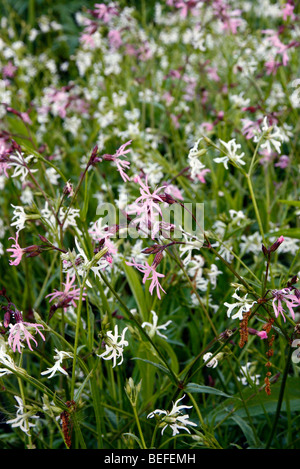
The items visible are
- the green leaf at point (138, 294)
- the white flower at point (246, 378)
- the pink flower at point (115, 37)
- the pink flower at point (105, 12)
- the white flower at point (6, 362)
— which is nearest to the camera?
the white flower at point (6, 362)

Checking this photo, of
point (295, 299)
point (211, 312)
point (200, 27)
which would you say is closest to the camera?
point (295, 299)

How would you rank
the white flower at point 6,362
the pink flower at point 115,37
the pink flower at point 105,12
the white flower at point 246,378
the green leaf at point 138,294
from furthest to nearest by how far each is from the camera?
1. the pink flower at point 115,37
2. the pink flower at point 105,12
3. the green leaf at point 138,294
4. the white flower at point 246,378
5. the white flower at point 6,362

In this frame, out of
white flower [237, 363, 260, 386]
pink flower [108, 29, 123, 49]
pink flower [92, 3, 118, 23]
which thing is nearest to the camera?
white flower [237, 363, 260, 386]

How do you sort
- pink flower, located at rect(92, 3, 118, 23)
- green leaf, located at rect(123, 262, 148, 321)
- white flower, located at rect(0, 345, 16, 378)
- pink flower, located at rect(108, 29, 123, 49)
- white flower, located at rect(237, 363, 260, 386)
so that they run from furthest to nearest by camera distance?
1. pink flower, located at rect(108, 29, 123, 49)
2. pink flower, located at rect(92, 3, 118, 23)
3. green leaf, located at rect(123, 262, 148, 321)
4. white flower, located at rect(237, 363, 260, 386)
5. white flower, located at rect(0, 345, 16, 378)

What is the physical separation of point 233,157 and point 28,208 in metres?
0.37

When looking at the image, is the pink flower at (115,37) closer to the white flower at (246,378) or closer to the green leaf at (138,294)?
the green leaf at (138,294)

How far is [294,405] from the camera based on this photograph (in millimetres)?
970

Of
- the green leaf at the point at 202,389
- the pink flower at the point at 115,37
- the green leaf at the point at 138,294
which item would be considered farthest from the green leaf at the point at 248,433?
the pink flower at the point at 115,37

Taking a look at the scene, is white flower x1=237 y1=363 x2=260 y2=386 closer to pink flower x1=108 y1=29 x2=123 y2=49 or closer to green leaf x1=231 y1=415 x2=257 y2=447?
green leaf x1=231 y1=415 x2=257 y2=447

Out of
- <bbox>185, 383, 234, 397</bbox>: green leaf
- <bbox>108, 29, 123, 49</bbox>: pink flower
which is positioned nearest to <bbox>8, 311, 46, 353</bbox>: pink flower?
<bbox>185, 383, 234, 397</bbox>: green leaf

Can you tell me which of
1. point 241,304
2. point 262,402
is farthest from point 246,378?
point 241,304
